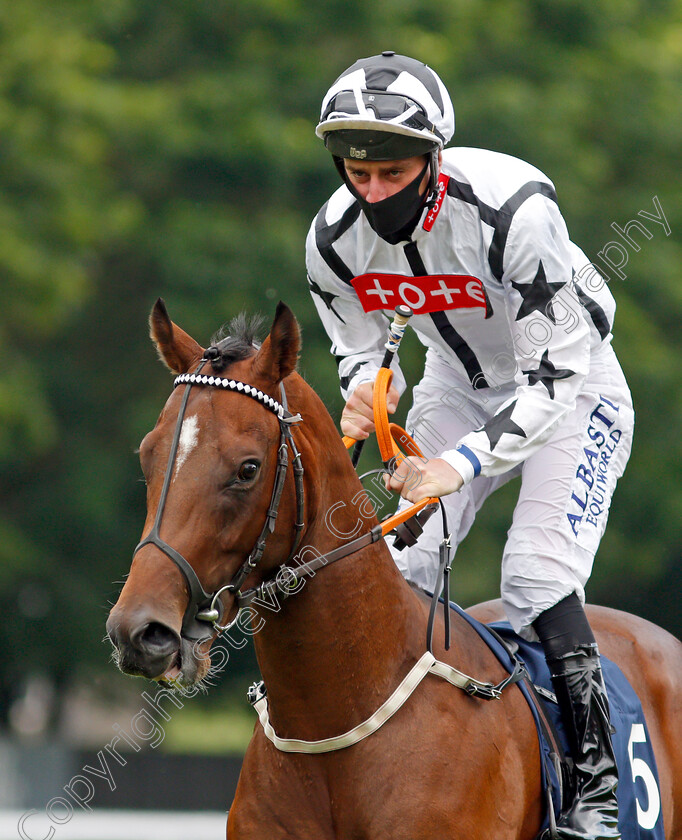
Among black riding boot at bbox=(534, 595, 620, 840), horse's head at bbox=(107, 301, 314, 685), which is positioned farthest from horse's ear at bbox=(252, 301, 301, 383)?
black riding boot at bbox=(534, 595, 620, 840)

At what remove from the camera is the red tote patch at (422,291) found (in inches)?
161

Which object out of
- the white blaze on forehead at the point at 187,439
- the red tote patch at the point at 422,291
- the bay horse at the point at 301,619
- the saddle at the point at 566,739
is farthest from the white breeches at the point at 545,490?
the white blaze on forehead at the point at 187,439

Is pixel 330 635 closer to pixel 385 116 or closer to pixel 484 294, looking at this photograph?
pixel 484 294

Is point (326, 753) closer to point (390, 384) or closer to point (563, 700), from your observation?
point (563, 700)

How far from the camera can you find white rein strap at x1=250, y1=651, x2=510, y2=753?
3371mm

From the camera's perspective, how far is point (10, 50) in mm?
12430

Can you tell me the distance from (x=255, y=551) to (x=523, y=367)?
120cm

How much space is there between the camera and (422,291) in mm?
4160

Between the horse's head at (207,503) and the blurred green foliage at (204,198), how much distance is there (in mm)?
8554

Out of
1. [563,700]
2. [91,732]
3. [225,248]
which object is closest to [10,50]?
[225,248]

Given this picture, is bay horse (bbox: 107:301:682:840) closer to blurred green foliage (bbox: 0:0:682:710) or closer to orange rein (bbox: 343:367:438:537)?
orange rein (bbox: 343:367:438:537)

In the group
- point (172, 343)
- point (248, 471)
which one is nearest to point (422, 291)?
point (172, 343)

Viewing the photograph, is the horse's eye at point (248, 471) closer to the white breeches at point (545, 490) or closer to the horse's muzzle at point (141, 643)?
the horse's muzzle at point (141, 643)

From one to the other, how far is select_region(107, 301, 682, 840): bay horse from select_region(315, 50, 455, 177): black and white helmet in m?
0.76
